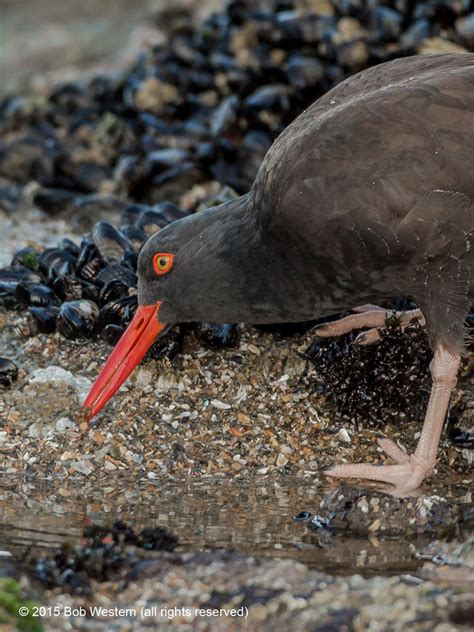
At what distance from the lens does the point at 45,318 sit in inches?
187

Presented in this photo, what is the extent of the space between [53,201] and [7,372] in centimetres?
297

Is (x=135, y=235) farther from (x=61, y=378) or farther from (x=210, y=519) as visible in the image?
(x=210, y=519)

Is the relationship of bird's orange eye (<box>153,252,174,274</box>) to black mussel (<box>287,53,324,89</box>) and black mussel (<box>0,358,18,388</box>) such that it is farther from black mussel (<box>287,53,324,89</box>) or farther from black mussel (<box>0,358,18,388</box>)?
black mussel (<box>287,53,324,89</box>)

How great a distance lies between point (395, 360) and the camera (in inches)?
172

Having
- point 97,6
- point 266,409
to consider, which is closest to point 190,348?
point 266,409

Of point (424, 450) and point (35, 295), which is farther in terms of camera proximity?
point (35, 295)

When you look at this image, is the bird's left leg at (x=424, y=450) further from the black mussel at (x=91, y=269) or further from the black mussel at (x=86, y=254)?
the black mussel at (x=86, y=254)

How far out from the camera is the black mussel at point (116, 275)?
193 inches

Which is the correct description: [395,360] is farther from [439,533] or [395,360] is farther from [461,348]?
[439,533]

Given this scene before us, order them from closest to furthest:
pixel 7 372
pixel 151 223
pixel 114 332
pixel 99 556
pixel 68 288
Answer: pixel 99 556 → pixel 7 372 → pixel 114 332 → pixel 68 288 → pixel 151 223

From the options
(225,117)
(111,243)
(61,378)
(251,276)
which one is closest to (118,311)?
(61,378)

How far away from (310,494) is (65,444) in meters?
1.06

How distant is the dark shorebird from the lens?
3.83 metres

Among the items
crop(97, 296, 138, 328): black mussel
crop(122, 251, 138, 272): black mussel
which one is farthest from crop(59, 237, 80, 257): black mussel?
crop(97, 296, 138, 328): black mussel
